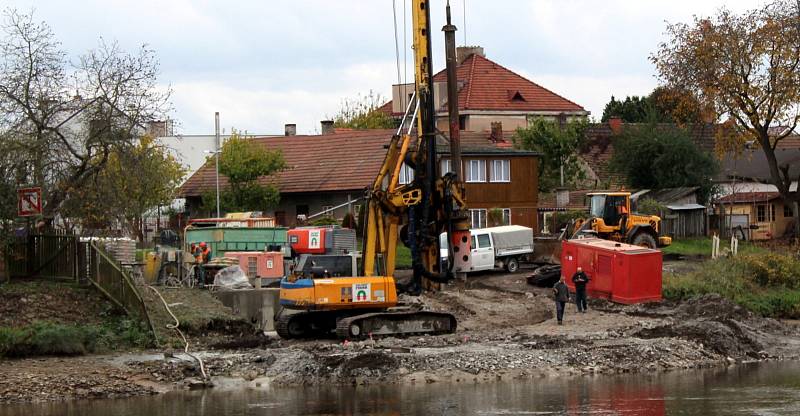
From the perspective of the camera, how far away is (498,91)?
273ft

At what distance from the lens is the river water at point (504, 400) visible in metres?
23.0

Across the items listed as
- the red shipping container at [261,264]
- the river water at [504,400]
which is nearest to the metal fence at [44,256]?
the river water at [504,400]

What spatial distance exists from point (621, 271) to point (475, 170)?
70.2 feet

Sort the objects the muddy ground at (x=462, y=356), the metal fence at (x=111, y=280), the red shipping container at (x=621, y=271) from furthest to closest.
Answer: the red shipping container at (x=621, y=271)
the metal fence at (x=111, y=280)
the muddy ground at (x=462, y=356)

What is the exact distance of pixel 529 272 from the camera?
162 ft

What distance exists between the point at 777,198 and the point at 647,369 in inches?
1709

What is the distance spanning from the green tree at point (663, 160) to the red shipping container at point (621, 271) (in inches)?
1182

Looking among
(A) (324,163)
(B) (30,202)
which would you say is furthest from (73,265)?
(A) (324,163)

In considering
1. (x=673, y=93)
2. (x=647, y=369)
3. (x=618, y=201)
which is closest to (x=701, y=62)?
(x=673, y=93)

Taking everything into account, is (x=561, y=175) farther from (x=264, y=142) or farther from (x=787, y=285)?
(x=787, y=285)

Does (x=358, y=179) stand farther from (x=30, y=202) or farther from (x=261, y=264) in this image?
(x=30, y=202)

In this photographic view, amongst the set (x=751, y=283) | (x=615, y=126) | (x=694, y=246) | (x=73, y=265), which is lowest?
(x=751, y=283)

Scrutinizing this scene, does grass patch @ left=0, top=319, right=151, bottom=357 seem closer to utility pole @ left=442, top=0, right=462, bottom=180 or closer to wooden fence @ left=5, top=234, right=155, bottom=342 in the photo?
wooden fence @ left=5, top=234, right=155, bottom=342

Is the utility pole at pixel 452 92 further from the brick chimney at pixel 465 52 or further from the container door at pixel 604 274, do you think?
the brick chimney at pixel 465 52
